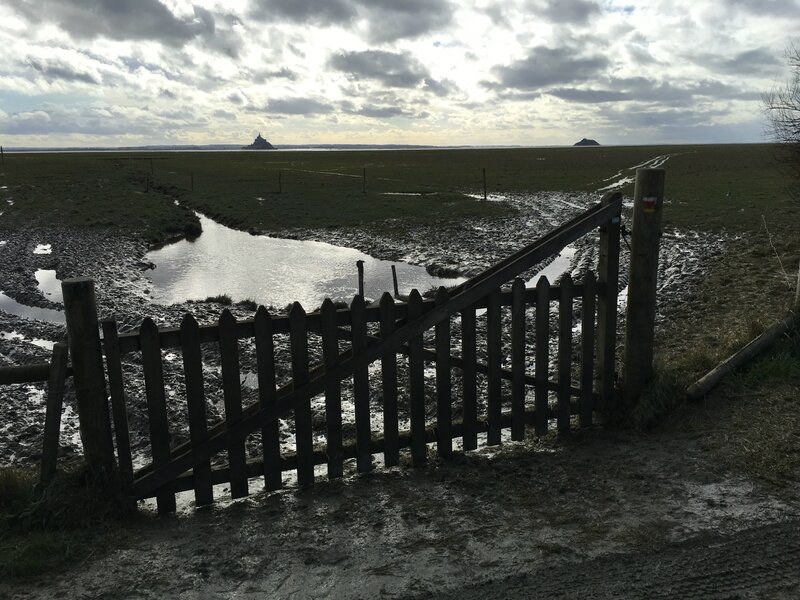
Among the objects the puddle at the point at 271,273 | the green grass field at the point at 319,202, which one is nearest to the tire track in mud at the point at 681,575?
the puddle at the point at 271,273

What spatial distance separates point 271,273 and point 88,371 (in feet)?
49.6

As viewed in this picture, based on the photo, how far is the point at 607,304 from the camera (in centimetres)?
608

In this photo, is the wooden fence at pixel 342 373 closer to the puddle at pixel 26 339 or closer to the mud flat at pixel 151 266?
the mud flat at pixel 151 266

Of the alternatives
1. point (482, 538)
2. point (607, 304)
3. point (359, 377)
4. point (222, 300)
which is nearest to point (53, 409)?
point (359, 377)

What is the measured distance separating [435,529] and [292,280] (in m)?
14.6

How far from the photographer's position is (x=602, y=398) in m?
6.30

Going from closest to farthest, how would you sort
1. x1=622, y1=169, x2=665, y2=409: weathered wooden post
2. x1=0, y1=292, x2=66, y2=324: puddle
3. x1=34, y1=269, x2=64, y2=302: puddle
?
x1=622, y1=169, x2=665, y2=409: weathered wooden post
x1=0, y1=292, x2=66, y2=324: puddle
x1=34, y1=269, x2=64, y2=302: puddle

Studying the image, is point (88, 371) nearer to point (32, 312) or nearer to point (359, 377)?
point (359, 377)

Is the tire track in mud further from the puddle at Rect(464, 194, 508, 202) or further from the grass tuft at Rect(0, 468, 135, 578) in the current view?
the puddle at Rect(464, 194, 508, 202)

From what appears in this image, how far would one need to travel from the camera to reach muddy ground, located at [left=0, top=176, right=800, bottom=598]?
12.5ft

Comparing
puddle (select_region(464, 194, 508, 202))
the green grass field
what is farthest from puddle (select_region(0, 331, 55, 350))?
puddle (select_region(464, 194, 508, 202))

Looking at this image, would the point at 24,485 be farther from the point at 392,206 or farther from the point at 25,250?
the point at 392,206

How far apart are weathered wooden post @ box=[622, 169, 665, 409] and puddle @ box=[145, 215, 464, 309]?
924cm

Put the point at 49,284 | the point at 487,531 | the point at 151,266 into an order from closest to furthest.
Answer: the point at 487,531 < the point at 49,284 < the point at 151,266
